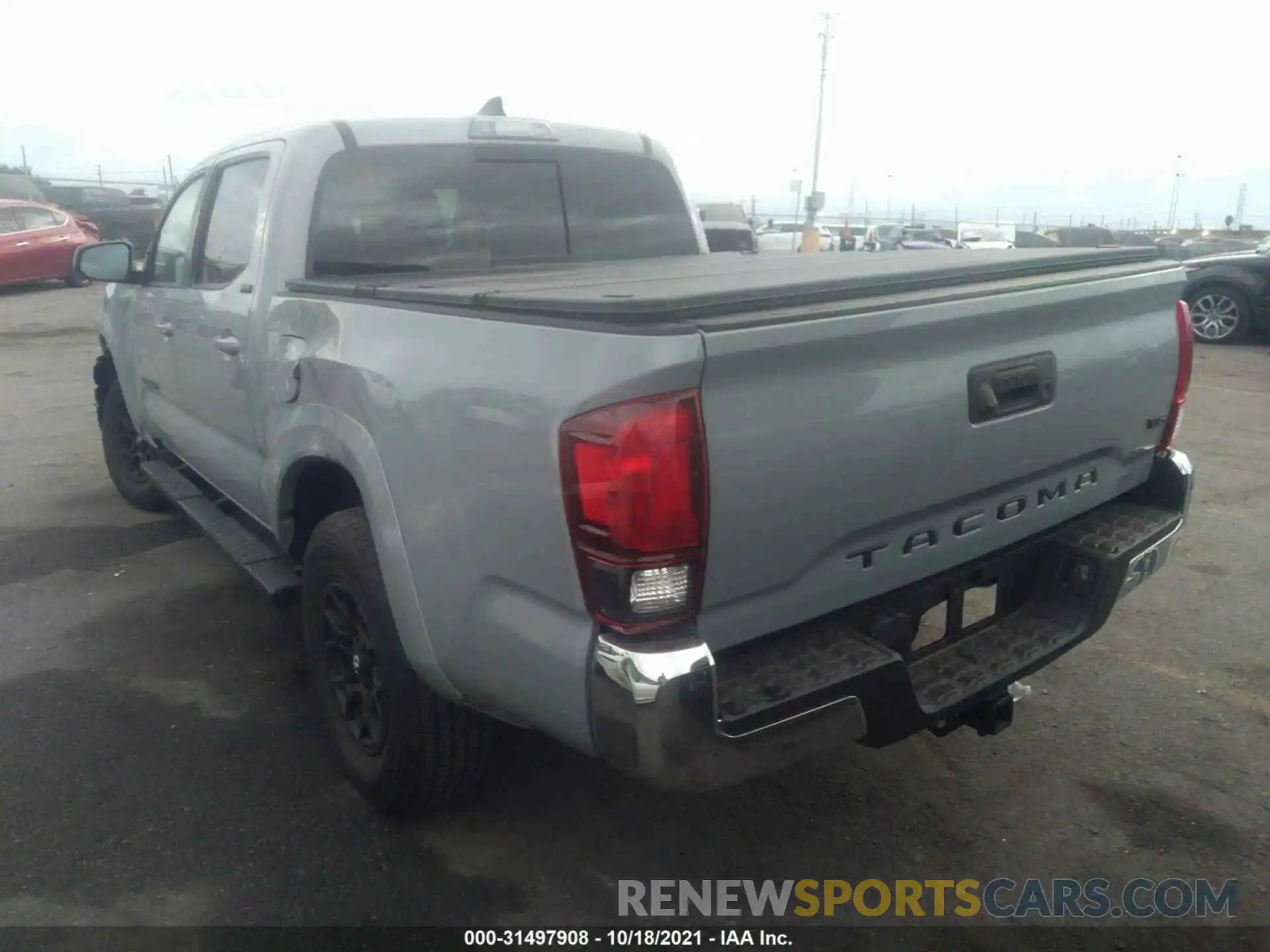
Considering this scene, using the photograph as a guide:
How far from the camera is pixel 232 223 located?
397cm

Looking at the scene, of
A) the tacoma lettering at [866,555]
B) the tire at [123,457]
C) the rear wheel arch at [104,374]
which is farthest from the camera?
the tire at [123,457]

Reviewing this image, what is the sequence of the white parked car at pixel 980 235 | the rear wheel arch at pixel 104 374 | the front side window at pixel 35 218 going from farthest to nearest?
1. the white parked car at pixel 980 235
2. the front side window at pixel 35 218
3. the rear wheel arch at pixel 104 374

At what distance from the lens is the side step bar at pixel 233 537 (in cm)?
346

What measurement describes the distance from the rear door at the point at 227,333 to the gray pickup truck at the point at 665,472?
1.2 inches

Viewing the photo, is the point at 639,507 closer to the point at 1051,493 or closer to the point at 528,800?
the point at 1051,493

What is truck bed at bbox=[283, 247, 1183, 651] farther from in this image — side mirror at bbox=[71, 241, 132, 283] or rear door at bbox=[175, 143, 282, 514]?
side mirror at bbox=[71, 241, 132, 283]

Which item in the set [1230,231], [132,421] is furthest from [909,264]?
[1230,231]

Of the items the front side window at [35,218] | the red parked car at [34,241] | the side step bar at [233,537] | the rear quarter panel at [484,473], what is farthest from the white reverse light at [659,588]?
the front side window at [35,218]

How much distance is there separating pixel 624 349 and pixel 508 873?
1.62m

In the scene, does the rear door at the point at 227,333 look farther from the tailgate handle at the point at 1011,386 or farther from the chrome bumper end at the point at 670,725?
the tailgate handle at the point at 1011,386

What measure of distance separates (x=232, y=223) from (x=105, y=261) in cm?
98

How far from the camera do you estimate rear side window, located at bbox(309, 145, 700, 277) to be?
11.7ft

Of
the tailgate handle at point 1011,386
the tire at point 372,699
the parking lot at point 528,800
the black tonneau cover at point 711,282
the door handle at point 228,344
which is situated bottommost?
the parking lot at point 528,800

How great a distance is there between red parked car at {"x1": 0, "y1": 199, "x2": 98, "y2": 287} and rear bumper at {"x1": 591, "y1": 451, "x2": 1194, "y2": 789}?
58.0ft
